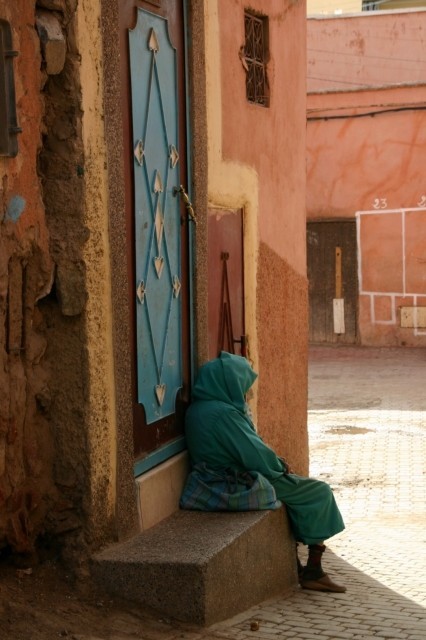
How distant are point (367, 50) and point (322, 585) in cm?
1619

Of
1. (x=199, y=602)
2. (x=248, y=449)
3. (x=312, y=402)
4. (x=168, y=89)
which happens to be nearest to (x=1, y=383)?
(x=199, y=602)

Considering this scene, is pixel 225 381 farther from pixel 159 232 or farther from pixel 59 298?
pixel 59 298

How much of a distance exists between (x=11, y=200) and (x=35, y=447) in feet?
3.52

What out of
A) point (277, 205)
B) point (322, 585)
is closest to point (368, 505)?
point (277, 205)

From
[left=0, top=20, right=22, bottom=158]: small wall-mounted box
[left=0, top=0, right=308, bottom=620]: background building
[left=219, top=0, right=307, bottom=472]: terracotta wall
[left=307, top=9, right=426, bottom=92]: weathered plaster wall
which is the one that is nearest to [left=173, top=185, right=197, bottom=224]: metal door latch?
[left=0, top=0, right=308, bottom=620]: background building

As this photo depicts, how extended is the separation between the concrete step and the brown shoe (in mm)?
393

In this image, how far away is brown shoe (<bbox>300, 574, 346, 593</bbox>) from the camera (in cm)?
654

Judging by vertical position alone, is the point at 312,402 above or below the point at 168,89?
below

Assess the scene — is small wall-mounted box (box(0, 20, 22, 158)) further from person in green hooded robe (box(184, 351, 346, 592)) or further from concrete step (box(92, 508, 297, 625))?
person in green hooded robe (box(184, 351, 346, 592))

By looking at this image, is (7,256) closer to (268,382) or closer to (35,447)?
(35,447)

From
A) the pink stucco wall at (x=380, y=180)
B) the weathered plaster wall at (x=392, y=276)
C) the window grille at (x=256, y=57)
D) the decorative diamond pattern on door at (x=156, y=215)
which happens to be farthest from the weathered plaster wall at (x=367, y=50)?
the decorative diamond pattern on door at (x=156, y=215)

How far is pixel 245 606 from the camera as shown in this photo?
19.1 ft

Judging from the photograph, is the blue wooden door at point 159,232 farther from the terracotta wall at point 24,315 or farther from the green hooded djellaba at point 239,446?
the terracotta wall at point 24,315

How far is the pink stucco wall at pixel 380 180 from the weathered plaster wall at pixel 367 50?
4cm
